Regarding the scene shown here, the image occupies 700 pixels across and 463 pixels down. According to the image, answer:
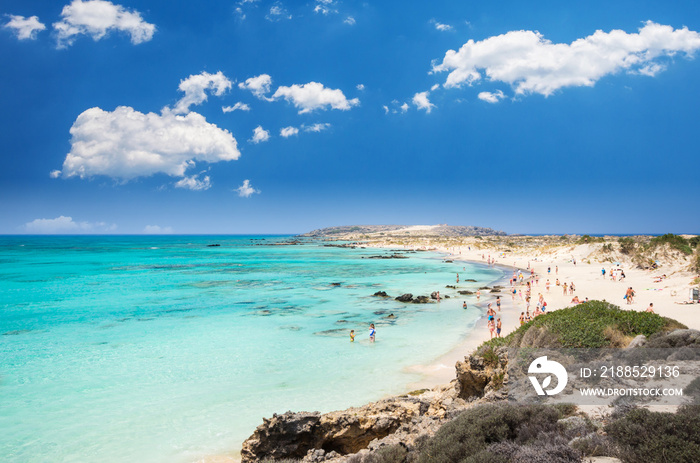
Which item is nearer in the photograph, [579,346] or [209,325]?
[579,346]

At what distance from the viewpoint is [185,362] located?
1702 centimetres

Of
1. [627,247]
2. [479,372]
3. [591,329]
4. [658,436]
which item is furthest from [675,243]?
[658,436]

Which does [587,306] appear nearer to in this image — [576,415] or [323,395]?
[576,415]

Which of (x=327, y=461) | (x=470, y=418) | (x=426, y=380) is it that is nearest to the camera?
(x=470, y=418)

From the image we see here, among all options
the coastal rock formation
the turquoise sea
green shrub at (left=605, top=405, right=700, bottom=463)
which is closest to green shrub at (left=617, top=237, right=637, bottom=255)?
the turquoise sea

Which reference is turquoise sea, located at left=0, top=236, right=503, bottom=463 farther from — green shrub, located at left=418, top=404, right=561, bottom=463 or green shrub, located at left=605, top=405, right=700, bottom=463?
green shrub, located at left=605, top=405, right=700, bottom=463

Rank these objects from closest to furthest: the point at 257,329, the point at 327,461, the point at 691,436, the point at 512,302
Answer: the point at 691,436 < the point at 327,461 < the point at 257,329 < the point at 512,302

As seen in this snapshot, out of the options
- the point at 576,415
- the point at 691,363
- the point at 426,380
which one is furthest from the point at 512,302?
the point at 576,415

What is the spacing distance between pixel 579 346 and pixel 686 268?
Result: 101 feet

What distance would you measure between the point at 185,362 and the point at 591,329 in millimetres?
16053

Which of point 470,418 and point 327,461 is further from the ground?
point 470,418

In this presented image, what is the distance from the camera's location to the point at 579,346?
33.1ft

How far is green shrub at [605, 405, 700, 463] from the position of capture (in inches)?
164

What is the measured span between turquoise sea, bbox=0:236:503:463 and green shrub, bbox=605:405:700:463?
888cm
